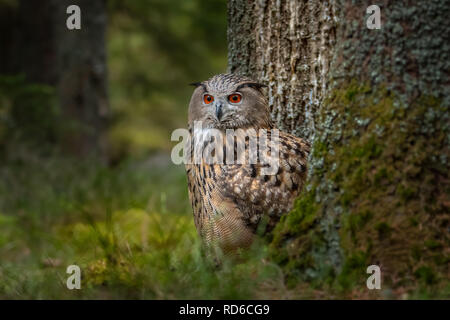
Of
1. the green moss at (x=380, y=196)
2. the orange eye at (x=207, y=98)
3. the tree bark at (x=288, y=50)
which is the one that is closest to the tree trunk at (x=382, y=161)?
the green moss at (x=380, y=196)

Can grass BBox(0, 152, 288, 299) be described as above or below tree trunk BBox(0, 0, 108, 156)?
below

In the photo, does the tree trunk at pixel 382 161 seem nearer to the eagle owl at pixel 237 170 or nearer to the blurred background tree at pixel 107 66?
the eagle owl at pixel 237 170

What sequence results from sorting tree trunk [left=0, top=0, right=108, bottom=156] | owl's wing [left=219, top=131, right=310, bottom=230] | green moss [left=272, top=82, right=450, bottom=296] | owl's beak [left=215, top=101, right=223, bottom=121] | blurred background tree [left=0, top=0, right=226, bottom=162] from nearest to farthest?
green moss [left=272, top=82, right=450, bottom=296], owl's wing [left=219, top=131, right=310, bottom=230], owl's beak [left=215, top=101, right=223, bottom=121], blurred background tree [left=0, top=0, right=226, bottom=162], tree trunk [left=0, top=0, right=108, bottom=156]

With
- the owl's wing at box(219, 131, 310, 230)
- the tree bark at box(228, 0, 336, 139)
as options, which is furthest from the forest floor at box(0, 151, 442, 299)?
the tree bark at box(228, 0, 336, 139)

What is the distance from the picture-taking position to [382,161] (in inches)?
97.7

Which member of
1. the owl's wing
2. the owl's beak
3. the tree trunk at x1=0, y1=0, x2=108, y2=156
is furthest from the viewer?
the tree trunk at x1=0, y1=0, x2=108, y2=156

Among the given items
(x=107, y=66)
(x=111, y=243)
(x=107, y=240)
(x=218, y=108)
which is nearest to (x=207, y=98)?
(x=218, y=108)

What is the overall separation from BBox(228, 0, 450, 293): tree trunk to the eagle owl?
1.48 feet

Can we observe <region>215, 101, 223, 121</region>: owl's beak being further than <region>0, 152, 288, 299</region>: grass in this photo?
Yes

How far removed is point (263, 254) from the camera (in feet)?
8.23

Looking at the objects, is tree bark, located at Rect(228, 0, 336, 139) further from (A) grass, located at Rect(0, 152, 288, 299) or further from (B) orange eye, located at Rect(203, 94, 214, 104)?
(A) grass, located at Rect(0, 152, 288, 299)

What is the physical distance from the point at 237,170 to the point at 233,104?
1.63 ft

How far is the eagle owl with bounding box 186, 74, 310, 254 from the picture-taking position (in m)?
3.20

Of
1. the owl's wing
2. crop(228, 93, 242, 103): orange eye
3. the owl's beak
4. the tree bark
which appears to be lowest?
the owl's wing
